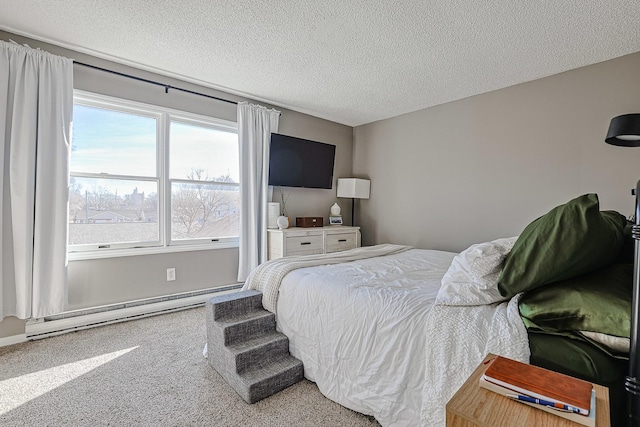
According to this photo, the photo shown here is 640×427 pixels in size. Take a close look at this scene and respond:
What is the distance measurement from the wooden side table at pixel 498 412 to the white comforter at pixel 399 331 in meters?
0.37

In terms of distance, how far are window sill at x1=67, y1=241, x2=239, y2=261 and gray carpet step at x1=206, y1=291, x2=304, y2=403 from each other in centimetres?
145

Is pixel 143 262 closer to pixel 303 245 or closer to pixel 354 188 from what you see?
pixel 303 245

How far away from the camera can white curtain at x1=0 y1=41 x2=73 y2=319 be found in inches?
93.7

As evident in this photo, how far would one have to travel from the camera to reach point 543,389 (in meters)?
0.79

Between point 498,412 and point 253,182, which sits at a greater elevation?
point 253,182

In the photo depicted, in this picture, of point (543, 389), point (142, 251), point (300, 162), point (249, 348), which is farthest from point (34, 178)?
point (543, 389)

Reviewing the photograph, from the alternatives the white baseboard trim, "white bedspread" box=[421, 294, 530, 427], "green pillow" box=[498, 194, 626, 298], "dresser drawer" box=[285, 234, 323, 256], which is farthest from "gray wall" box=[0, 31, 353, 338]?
"green pillow" box=[498, 194, 626, 298]

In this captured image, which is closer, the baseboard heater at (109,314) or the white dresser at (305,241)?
the baseboard heater at (109,314)

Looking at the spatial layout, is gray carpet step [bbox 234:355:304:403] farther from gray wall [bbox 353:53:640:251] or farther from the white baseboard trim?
gray wall [bbox 353:53:640:251]

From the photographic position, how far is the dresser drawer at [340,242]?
4027mm

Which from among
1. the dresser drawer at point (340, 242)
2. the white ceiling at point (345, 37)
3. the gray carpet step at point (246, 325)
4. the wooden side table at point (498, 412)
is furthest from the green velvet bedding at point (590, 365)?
the dresser drawer at point (340, 242)

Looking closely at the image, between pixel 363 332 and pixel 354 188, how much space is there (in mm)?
3041

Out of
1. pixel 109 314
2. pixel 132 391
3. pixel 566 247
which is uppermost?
pixel 566 247

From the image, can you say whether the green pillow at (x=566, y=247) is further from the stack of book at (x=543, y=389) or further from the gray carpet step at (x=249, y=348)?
the gray carpet step at (x=249, y=348)
